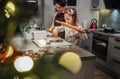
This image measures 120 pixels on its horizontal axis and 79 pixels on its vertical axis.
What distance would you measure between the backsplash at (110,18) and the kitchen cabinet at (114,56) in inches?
32.8

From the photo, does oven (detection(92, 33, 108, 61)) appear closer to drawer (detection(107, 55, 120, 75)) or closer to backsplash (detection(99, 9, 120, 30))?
drawer (detection(107, 55, 120, 75))

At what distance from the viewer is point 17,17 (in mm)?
470

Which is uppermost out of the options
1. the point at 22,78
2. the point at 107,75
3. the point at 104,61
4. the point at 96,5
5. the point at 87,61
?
the point at 96,5

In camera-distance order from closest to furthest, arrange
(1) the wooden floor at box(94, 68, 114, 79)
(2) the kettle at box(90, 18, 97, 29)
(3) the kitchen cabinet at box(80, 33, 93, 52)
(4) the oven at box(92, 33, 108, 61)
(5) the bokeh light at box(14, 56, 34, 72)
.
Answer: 1. (5) the bokeh light at box(14, 56, 34, 72)
2. (1) the wooden floor at box(94, 68, 114, 79)
3. (4) the oven at box(92, 33, 108, 61)
4. (3) the kitchen cabinet at box(80, 33, 93, 52)
5. (2) the kettle at box(90, 18, 97, 29)

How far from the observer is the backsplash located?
382cm

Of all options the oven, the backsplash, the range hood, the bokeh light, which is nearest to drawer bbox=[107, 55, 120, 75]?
the oven

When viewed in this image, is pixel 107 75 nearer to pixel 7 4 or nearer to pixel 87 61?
pixel 87 61

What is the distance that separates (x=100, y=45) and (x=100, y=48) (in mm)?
63

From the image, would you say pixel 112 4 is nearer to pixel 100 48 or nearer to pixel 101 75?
pixel 100 48

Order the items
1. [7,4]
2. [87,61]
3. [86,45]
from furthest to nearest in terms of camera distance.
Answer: [86,45] → [87,61] → [7,4]

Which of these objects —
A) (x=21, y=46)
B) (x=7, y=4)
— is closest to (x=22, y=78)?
(x=21, y=46)

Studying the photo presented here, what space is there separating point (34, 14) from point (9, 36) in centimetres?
10

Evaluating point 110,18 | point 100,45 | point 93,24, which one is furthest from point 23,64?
point 110,18

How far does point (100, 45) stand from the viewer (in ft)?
11.4
